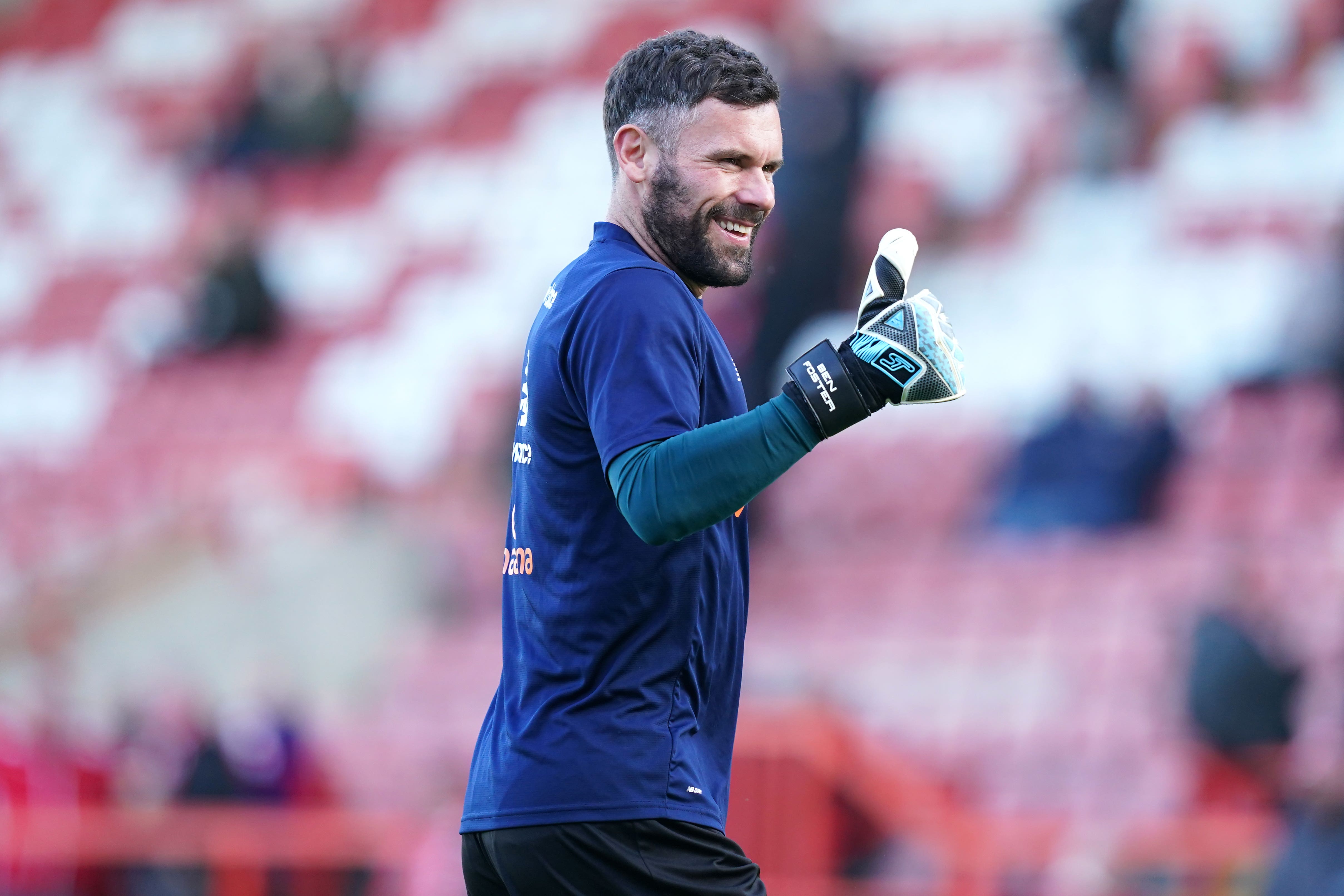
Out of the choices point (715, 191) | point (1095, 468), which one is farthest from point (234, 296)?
point (715, 191)

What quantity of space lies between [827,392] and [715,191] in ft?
1.23

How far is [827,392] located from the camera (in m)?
2.14

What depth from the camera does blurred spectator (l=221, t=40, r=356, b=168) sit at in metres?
12.7

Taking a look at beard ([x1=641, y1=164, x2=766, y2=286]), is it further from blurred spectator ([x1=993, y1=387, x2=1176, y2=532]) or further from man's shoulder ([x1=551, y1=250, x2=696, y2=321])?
blurred spectator ([x1=993, y1=387, x2=1176, y2=532])

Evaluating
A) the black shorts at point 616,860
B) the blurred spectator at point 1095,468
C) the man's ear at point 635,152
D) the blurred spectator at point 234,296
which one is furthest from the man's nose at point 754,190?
the blurred spectator at point 234,296

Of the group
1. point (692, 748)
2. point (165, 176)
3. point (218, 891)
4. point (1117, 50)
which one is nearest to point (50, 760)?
point (218, 891)

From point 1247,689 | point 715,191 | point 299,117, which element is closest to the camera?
point 715,191

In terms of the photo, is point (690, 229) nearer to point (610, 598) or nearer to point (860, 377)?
point (860, 377)

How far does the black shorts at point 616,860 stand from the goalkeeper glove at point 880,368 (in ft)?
1.86

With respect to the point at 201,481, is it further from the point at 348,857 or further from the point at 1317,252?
the point at 1317,252

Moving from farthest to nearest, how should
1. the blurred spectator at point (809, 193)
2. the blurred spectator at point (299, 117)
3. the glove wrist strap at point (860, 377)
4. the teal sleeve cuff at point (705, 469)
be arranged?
1. the blurred spectator at point (299, 117)
2. the blurred spectator at point (809, 193)
3. the glove wrist strap at point (860, 377)
4. the teal sleeve cuff at point (705, 469)

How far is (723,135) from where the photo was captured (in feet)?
7.66

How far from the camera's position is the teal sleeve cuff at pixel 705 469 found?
80.6 inches

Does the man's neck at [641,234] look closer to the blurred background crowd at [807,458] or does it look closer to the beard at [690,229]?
the beard at [690,229]
